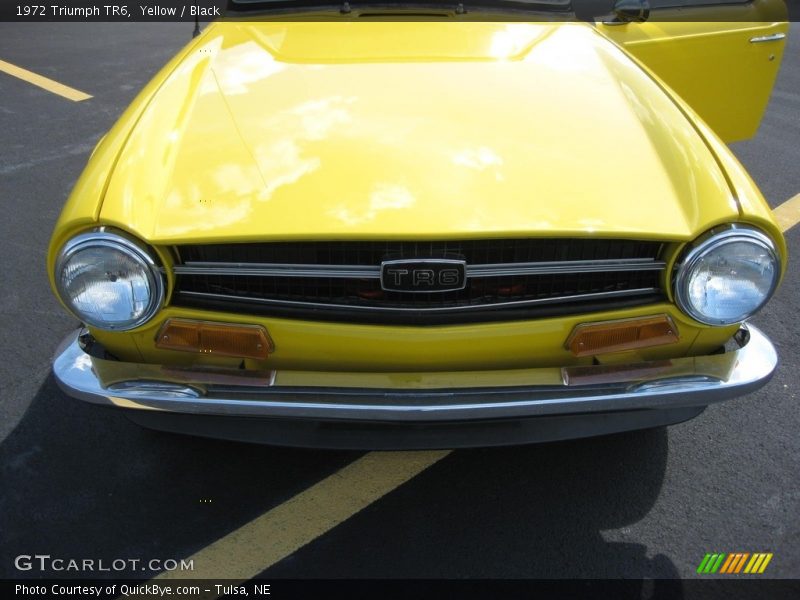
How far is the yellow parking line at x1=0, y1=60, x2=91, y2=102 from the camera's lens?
616 centimetres

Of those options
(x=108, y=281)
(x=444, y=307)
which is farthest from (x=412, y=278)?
(x=108, y=281)

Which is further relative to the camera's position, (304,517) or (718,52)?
(718,52)

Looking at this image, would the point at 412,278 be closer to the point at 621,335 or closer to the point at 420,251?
the point at 420,251

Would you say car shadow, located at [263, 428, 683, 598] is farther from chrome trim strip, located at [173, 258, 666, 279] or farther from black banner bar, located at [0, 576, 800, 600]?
chrome trim strip, located at [173, 258, 666, 279]

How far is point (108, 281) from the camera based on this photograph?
1.92 metres

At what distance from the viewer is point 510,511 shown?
94.1 inches

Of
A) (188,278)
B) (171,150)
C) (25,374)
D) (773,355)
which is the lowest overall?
(25,374)

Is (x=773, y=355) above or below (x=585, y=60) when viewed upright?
below

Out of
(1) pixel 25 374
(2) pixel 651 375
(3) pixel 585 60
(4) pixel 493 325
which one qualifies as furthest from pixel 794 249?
(1) pixel 25 374

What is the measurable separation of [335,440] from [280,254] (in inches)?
20.6

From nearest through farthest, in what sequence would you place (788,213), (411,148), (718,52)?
(411,148) < (718,52) < (788,213)

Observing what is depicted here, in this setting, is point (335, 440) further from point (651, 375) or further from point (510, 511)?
point (651, 375)

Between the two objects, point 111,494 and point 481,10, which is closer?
point 111,494

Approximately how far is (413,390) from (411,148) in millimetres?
672
